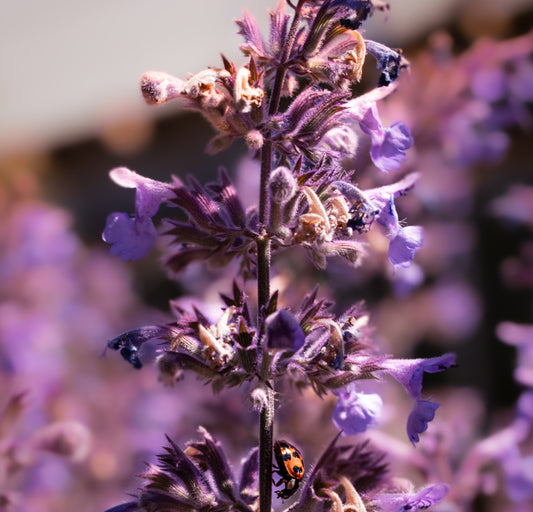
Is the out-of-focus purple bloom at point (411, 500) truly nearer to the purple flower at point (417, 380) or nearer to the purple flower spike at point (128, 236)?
the purple flower at point (417, 380)

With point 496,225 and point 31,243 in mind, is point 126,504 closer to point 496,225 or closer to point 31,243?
point 31,243

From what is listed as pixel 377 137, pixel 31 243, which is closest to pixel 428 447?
pixel 377 137

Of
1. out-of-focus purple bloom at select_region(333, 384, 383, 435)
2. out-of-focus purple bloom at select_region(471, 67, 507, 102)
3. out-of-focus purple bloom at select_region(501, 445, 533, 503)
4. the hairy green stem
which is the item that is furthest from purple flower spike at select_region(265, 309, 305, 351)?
out-of-focus purple bloom at select_region(471, 67, 507, 102)

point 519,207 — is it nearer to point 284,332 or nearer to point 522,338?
point 522,338

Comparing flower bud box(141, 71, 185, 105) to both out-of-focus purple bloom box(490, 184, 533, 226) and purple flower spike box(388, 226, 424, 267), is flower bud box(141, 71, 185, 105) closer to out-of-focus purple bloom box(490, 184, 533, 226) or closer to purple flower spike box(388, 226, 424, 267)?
purple flower spike box(388, 226, 424, 267)

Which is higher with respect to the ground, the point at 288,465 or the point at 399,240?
the point at 399,240

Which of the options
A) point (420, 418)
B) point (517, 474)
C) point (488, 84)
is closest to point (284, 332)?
point (420, 418)

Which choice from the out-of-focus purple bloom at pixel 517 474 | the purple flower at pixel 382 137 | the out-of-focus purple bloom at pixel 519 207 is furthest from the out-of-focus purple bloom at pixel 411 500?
the out-of-focus purple bloom at pixel 519 207
